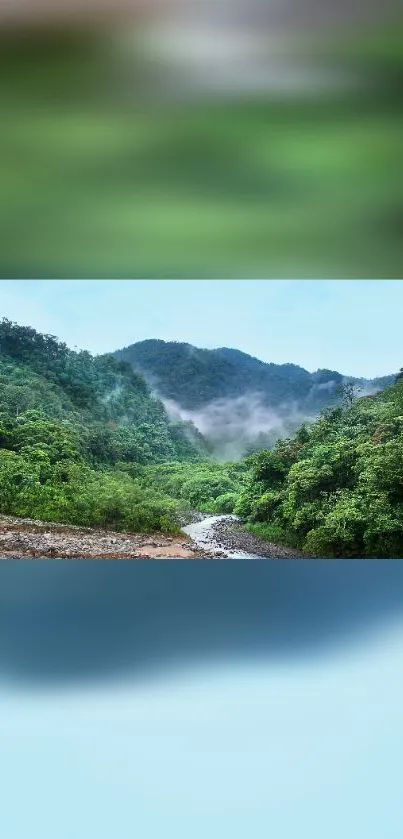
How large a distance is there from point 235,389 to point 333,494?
1.35 metres

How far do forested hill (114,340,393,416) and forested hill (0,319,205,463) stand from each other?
185 millimetres

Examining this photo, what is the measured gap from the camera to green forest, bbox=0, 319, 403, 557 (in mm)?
7984

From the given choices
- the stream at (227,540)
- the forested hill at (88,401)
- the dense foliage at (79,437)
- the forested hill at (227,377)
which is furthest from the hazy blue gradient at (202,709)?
the forested hill at (227,377)

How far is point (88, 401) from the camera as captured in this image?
8.30 m

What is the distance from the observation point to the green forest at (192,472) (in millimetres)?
7984

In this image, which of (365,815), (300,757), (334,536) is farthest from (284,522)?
(365,815)

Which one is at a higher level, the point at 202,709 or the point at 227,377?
the point at 227,377
